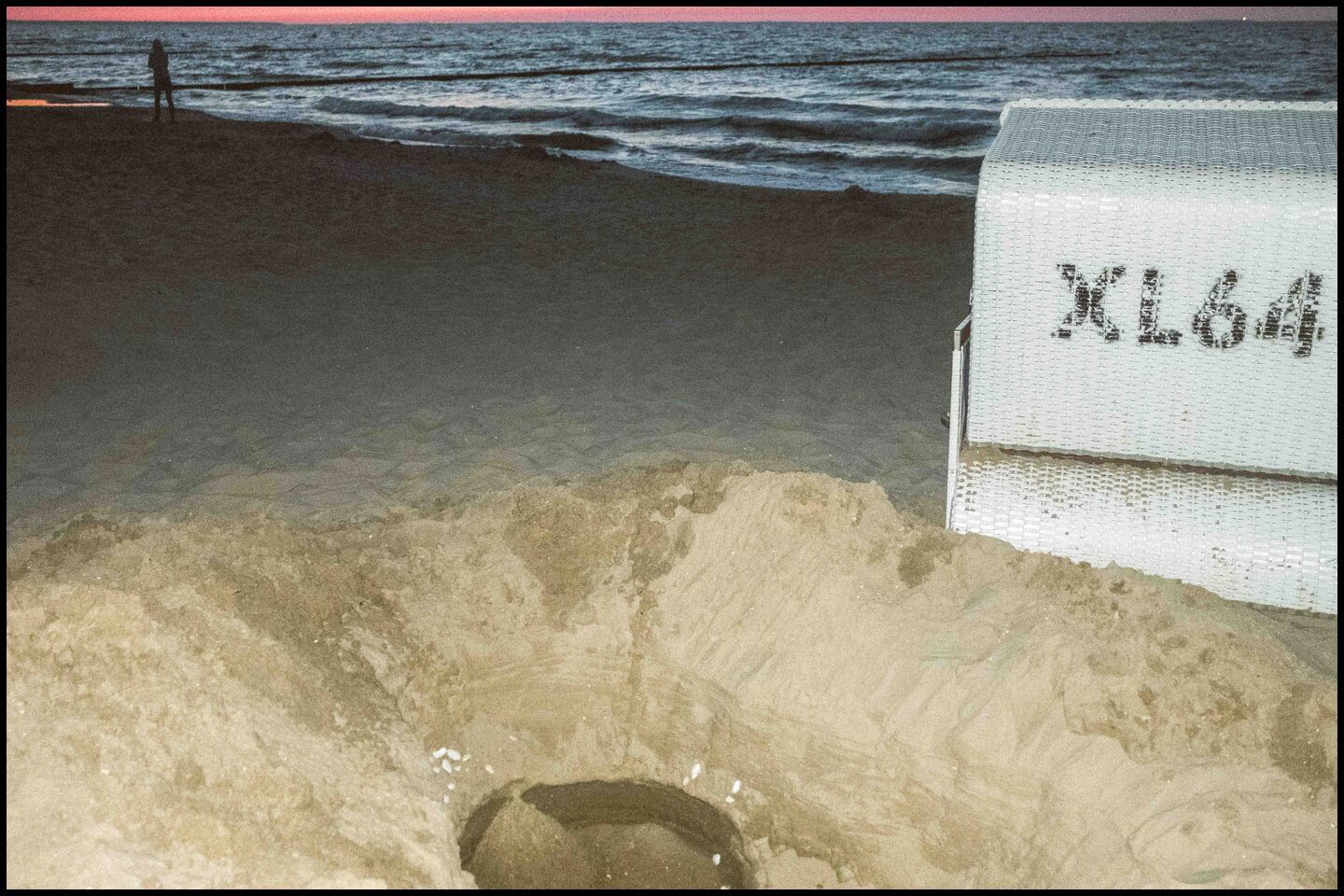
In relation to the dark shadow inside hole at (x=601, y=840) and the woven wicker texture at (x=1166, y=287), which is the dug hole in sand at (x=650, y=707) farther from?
the woven wicker texture at (x=1166, y=287)

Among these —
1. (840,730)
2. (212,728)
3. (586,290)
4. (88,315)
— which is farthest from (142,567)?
(586,290)

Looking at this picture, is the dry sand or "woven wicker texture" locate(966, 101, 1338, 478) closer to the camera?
the dry sand

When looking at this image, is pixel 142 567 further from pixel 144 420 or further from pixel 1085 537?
pixel 1085 537

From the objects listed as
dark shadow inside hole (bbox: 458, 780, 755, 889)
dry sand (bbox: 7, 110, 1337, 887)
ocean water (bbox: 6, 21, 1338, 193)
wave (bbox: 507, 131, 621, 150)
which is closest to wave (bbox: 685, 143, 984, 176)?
ocean water (bbox: 6, 21, 1338, 193)

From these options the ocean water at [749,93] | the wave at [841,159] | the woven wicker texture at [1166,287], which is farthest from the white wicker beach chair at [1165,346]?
the wave at [841,159]

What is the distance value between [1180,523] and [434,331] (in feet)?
15.5

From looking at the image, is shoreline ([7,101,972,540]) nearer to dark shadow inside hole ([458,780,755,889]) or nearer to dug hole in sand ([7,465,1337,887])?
dug hole in sand ([7,465,1337,887])

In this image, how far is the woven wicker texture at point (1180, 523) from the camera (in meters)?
3.22

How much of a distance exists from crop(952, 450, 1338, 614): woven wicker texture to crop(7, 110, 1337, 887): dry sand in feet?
0.52

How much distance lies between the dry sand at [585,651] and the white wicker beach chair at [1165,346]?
340 mm

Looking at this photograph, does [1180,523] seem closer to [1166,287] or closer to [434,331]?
[1166,287]

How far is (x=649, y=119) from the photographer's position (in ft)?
63.8

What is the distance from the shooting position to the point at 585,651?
123 inches

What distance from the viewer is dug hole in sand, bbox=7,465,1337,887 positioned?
2.25 m
